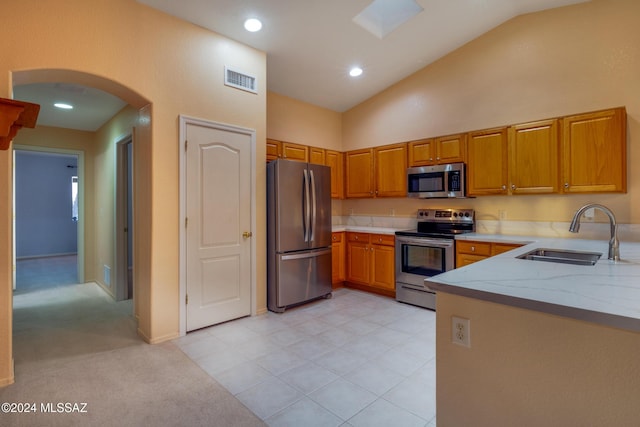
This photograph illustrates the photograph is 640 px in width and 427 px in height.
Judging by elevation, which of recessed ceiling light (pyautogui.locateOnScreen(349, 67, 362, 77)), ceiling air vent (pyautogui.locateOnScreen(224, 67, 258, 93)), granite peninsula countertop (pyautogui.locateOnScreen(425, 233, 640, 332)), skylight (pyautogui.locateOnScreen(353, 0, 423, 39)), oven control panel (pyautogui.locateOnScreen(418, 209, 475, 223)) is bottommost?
granite peninsula countertop (pyautogui.locateOnScreen(425, 233, 640, 332))

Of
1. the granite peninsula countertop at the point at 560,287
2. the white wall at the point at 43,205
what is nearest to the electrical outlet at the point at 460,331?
the granite peninsula countertop at the point at 560,287

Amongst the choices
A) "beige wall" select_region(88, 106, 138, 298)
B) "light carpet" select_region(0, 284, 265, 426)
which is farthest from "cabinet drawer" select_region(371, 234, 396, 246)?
"beige wall" select_region(88, 106, 138, 298)

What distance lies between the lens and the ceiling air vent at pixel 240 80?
3.34 m

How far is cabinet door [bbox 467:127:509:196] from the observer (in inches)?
143

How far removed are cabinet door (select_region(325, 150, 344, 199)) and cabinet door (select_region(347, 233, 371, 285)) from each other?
820mm

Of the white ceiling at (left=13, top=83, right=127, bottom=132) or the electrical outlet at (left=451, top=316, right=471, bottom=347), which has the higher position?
the white ceiling at (left=13, top=83, right=127, bottom=132)

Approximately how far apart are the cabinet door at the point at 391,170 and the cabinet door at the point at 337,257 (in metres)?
0.89

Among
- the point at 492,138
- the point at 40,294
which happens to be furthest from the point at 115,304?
the point at 492,138

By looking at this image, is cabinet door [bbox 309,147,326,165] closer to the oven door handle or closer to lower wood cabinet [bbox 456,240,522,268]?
the oven door handle

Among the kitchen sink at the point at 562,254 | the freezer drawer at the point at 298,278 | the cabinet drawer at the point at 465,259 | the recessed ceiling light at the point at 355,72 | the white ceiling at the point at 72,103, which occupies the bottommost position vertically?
the freezer drawer at the point at 298,278

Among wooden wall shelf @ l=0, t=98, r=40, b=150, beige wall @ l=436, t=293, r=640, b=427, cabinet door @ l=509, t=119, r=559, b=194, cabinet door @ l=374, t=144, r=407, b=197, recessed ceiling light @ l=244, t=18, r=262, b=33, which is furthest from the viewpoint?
cabinet door @ l=374, t=144, r=407, b=197

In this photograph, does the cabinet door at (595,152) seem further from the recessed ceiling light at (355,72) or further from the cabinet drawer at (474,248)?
the recessed ceiling light at (355,72)

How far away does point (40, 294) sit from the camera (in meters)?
4.48

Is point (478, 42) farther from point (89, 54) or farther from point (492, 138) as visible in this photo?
point (89, 54)
